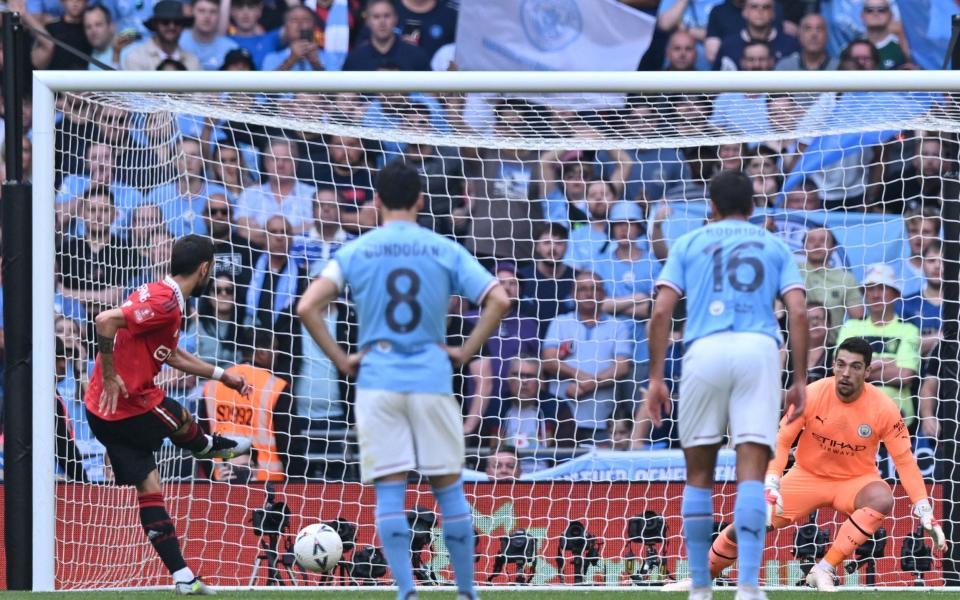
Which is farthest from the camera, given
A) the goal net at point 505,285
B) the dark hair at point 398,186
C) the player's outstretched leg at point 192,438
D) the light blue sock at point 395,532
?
the goal net at point 505,285

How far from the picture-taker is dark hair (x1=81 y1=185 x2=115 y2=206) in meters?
8.48

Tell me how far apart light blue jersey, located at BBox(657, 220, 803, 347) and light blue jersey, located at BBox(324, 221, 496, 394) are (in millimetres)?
890

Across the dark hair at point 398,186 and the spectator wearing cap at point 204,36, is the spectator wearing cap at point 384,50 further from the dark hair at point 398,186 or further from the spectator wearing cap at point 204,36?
the dark hair at point 398,186

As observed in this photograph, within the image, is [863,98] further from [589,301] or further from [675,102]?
[589,301]

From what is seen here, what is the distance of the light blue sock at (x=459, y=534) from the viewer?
514 centimetres

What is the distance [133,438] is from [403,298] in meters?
2.44

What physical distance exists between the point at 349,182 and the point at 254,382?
1.67 meters

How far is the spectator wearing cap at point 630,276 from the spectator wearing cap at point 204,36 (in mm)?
3607

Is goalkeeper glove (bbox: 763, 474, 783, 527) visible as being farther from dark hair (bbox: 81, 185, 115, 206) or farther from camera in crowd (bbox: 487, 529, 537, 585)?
dark hair (bbox: 81, 185, 115, 206)

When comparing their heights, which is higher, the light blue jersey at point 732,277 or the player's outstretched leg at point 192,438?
the light blue jersey at point 732,277

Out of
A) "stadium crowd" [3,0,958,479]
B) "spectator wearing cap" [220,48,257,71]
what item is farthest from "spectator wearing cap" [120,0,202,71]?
"stadium crowd" [3,0,958,479]

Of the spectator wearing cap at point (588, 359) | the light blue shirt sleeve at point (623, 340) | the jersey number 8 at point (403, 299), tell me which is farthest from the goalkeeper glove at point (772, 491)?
the jersey number 8 at point (403, 299)

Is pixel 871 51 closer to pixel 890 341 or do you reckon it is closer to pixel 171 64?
pixel 890 341

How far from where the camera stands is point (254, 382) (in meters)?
8.75
